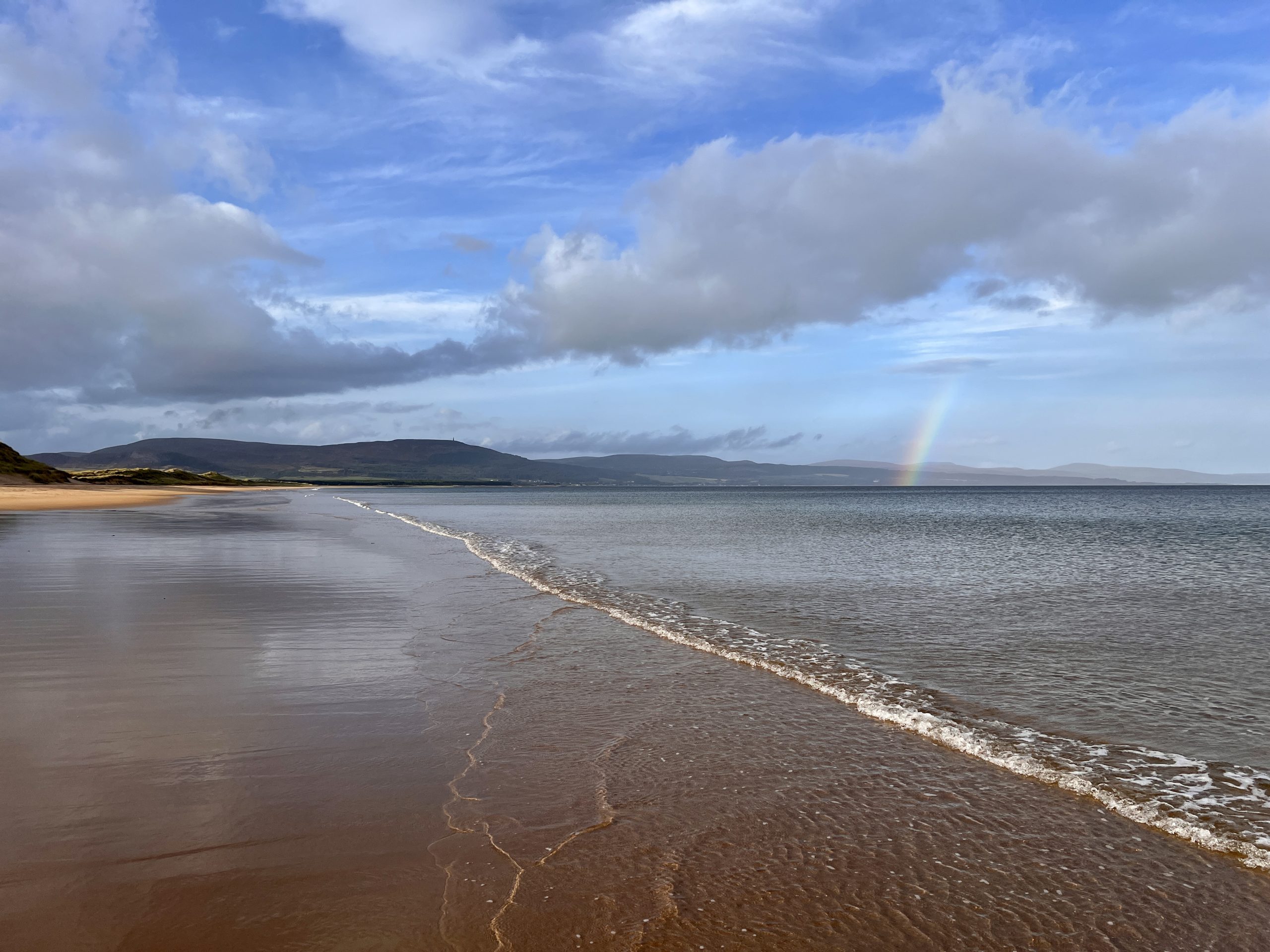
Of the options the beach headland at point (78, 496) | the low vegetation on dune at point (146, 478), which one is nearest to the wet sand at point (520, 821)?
the beach headland at point (78, 496)

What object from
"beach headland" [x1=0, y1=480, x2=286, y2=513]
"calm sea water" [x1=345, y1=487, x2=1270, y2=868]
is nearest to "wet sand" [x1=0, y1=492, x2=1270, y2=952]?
"calm sea water" [x1=345, y1=487, x2=1270, y2=868]

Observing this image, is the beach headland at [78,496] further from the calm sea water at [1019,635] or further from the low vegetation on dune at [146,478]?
the calm sea water at [1019,635]

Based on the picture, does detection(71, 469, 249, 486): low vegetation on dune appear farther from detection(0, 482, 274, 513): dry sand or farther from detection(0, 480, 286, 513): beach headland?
detection(0, 482, 274, 513): dry sand

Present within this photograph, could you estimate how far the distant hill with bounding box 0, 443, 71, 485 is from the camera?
83.4 meters

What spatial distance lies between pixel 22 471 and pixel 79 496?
100 ft

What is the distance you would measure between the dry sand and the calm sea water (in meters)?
35.4

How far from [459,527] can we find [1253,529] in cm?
4636

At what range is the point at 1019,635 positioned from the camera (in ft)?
42.1

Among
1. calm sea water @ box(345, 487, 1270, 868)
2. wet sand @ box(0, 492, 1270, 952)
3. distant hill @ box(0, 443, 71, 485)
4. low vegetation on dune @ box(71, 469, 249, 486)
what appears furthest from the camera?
low vegetation on dune @ box(71, 469, 249, 486)

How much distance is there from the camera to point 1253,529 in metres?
46.8

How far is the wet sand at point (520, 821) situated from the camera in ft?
13.5

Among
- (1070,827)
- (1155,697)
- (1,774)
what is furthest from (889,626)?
(1,774)

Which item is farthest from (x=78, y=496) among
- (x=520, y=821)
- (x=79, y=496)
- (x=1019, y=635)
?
(x=520, y=821)

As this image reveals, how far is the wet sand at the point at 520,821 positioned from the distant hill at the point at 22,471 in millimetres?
93501
